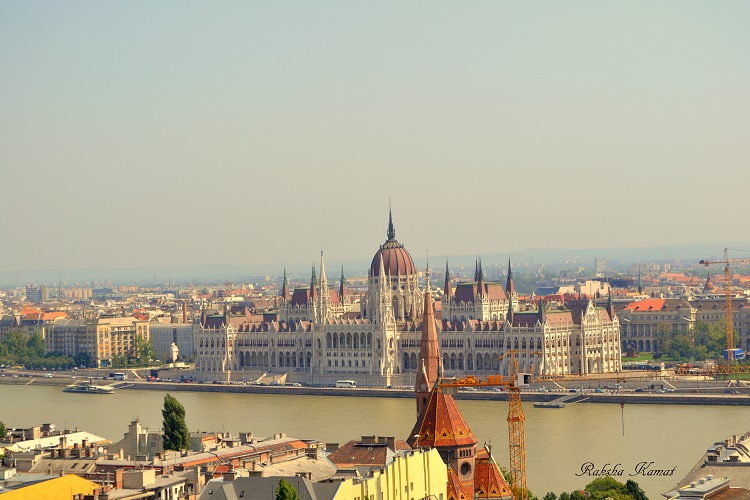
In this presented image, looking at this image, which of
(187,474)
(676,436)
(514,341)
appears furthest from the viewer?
(514,341)

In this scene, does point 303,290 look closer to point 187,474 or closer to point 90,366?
point 90,366

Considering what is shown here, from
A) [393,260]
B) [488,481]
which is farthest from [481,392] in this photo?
[488,481]

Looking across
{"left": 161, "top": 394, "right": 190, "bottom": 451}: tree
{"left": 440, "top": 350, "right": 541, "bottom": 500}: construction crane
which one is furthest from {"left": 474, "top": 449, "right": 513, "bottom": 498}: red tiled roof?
{"left": 161, "top": 394, "right": 190, "bottom": 451}: tree

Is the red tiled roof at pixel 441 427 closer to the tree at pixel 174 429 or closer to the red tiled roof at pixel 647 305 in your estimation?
the tree at pixel 174 429

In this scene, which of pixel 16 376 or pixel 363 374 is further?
pixel 16 376

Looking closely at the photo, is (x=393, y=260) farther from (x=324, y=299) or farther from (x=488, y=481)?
(x=488, y=481)

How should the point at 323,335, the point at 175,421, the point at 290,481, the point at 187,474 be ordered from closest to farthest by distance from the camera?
1. the point at 290,481
2. the point at 187,474
3. the point at 175,421
4. the point at 323,335

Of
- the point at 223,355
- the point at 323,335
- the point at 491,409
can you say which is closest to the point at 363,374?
the point at 323,335
